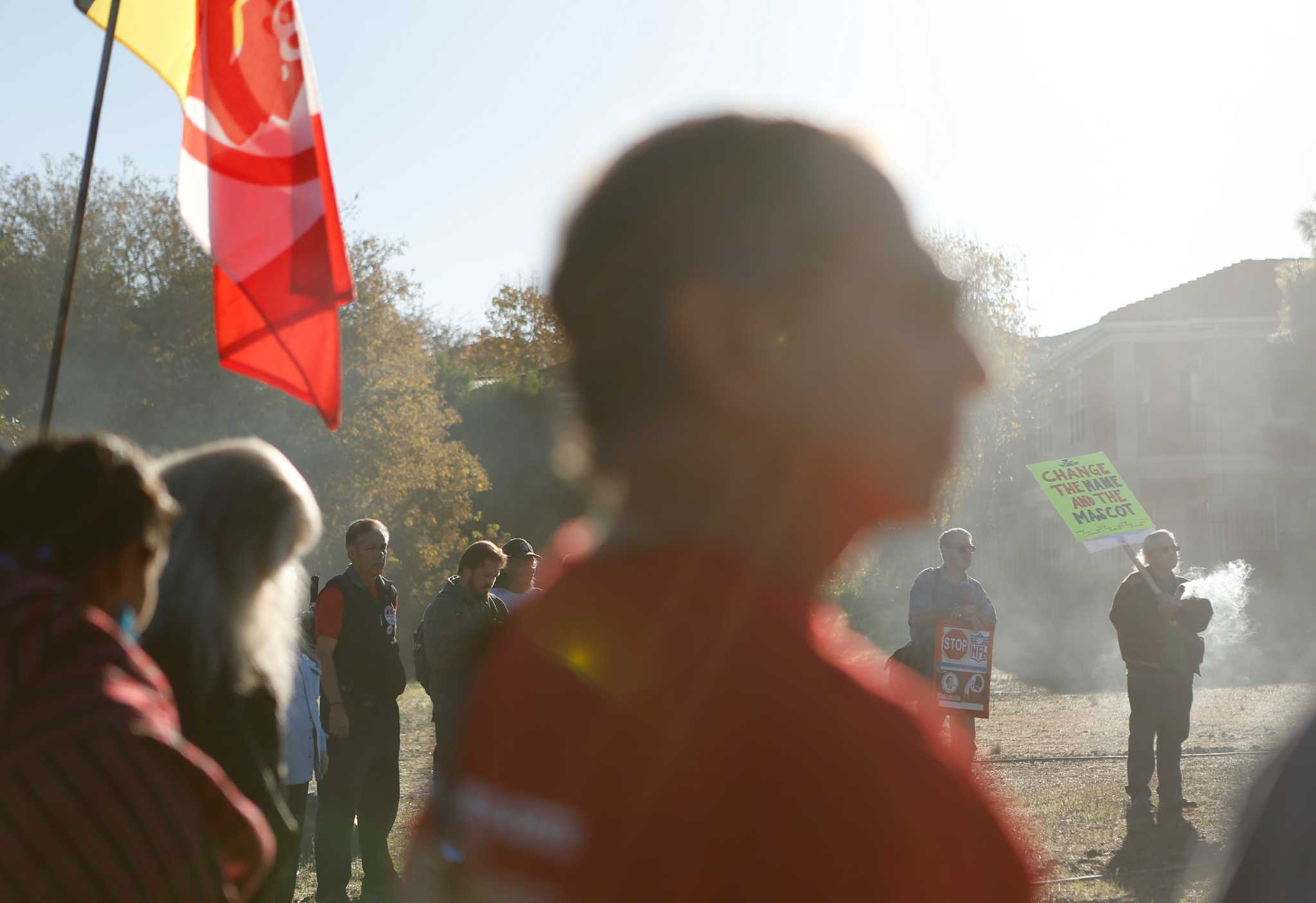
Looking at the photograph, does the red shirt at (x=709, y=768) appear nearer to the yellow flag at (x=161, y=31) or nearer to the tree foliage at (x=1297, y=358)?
the yellow flag at (x=161, y=31)

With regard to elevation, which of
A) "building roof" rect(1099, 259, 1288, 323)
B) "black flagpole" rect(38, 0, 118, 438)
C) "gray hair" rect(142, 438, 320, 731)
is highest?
"building roof" rect(1099, 259, 1288, 323)

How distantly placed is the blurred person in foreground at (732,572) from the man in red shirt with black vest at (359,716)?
254 inches

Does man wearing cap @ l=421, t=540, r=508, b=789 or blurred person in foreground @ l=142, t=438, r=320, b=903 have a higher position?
blurred person in foreground @ l=142, t=438, r=320, b=903

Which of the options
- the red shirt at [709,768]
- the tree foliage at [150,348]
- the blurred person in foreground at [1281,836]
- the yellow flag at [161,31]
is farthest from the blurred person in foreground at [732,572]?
the tree foliage at [150,348]

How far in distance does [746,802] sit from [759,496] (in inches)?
8.8

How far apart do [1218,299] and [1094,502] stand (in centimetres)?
3718

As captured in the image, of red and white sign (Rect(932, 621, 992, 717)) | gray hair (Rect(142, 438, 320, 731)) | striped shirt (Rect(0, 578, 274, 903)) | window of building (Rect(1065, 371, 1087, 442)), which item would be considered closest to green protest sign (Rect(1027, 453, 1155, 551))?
red and white sign (Rect(932, 621, 992, 717))

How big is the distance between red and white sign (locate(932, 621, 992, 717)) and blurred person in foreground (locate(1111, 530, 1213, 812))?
4.73ft

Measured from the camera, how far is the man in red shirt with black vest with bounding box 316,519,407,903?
23.8ft

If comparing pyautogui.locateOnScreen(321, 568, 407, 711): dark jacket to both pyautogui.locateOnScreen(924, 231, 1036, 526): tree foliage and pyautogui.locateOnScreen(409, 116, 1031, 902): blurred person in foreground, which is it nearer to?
pyautogui.locateOnScreen(409, 116, 1031, 902): blurred person in foreground

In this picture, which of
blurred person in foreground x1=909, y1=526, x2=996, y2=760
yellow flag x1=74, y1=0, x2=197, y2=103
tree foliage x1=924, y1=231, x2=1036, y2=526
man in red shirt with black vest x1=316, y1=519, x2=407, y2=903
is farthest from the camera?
tree foliage x1=924, y1=231, x2=1036, y2=526

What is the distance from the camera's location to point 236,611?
3.38 meters

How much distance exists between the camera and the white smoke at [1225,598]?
90.9 ft

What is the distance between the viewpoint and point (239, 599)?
339cm
